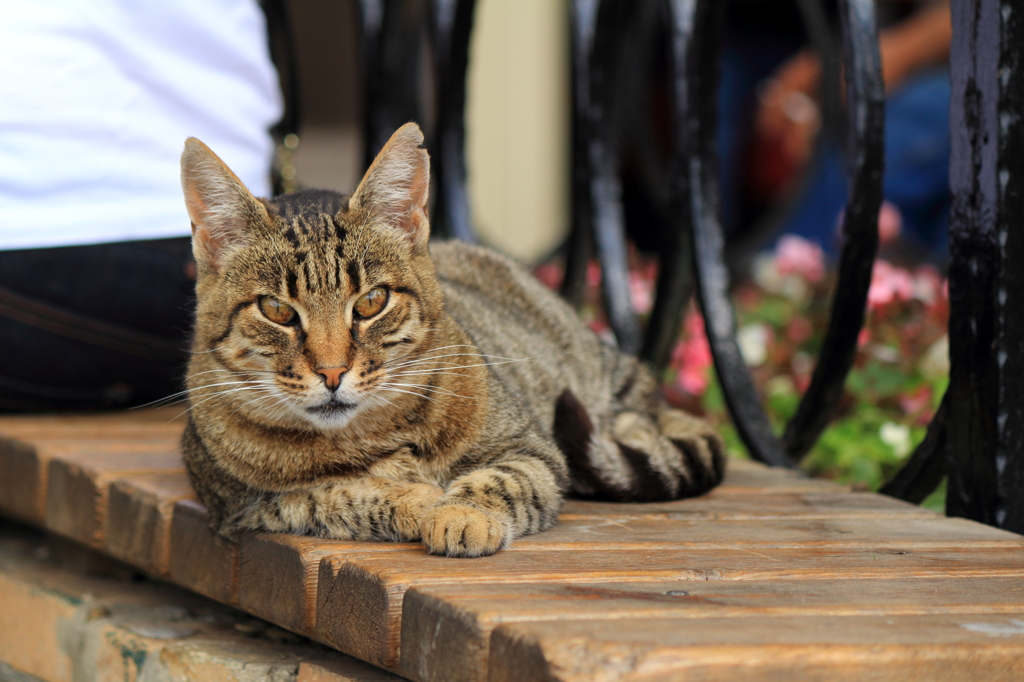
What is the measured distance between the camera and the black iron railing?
177cm

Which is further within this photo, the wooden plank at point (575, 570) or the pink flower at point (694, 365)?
the pink flower at point (694, 365)

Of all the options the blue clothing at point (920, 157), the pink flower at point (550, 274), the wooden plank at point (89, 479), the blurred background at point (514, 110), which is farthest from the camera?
the blurred background at point (514, 110)

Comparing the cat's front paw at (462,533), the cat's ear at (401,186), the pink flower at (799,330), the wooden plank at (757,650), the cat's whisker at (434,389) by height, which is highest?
the cat's ear at (401,186)

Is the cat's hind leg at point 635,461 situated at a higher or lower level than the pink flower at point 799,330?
lower

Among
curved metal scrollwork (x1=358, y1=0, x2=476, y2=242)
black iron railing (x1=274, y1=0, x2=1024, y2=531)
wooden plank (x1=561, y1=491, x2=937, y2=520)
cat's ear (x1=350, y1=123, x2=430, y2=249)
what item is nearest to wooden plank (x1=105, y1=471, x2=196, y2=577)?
cat's ear (x1=350, y1=123, x2=430, y2=249)

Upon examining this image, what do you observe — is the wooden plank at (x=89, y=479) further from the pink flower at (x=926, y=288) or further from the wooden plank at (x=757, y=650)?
the pink flower at (x=926, y=288)

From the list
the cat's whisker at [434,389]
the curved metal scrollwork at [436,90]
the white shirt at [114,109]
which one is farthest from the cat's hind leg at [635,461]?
the curved metal scrollwork at [436,90]

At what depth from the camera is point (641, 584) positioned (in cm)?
144

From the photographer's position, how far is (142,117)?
2516 millimetres

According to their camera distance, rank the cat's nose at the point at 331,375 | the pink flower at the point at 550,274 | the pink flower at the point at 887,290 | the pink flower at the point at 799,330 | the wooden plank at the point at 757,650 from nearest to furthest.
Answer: the wooden plank at the point at 757,650, the cat's nose at the point at 331,375, the pink flower at the point at 887,290, the pink flower at the point at 799,330, the pink flower at the point at 550,274

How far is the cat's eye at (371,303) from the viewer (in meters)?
1.75

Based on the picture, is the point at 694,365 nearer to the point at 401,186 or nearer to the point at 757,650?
the point at 401,186

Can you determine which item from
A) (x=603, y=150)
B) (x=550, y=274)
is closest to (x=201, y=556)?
(x=603, y=150)

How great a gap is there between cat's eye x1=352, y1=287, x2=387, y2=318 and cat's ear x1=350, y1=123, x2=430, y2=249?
0.54 feet
